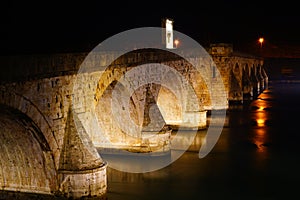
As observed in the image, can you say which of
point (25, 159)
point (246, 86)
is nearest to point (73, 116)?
point (25, 159)

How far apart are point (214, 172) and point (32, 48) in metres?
5.95

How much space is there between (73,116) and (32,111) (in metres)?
1.33

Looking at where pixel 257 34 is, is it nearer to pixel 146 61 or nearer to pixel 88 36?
pixel 88 36

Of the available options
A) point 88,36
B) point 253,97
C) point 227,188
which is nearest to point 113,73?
point 227,188

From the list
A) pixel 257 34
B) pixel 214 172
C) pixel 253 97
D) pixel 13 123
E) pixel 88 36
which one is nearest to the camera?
pixel 13 123

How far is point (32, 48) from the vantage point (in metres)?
14.3

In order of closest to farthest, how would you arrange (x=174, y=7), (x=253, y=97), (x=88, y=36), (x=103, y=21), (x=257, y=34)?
(x=88, y=36) < (x=103, y=21) < (x=253, y=97) < (x=174, y=7) < (x=257, y=34)

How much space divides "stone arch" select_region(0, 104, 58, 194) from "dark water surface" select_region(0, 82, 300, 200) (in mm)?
234

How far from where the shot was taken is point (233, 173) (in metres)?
13.4

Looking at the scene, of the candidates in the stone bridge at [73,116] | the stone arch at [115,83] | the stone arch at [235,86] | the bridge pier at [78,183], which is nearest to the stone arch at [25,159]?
the stone bridge at [73,116]

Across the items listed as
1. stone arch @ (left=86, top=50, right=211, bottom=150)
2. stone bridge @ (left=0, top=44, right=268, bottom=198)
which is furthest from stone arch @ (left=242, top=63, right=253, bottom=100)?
stone bridge @ (left=0, top=44, right=268, bottom=198)

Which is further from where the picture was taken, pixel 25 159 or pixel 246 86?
pixel 246 86

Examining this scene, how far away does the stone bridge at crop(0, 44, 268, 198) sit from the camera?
357 inches

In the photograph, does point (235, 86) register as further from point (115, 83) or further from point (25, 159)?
point (25, 159)
